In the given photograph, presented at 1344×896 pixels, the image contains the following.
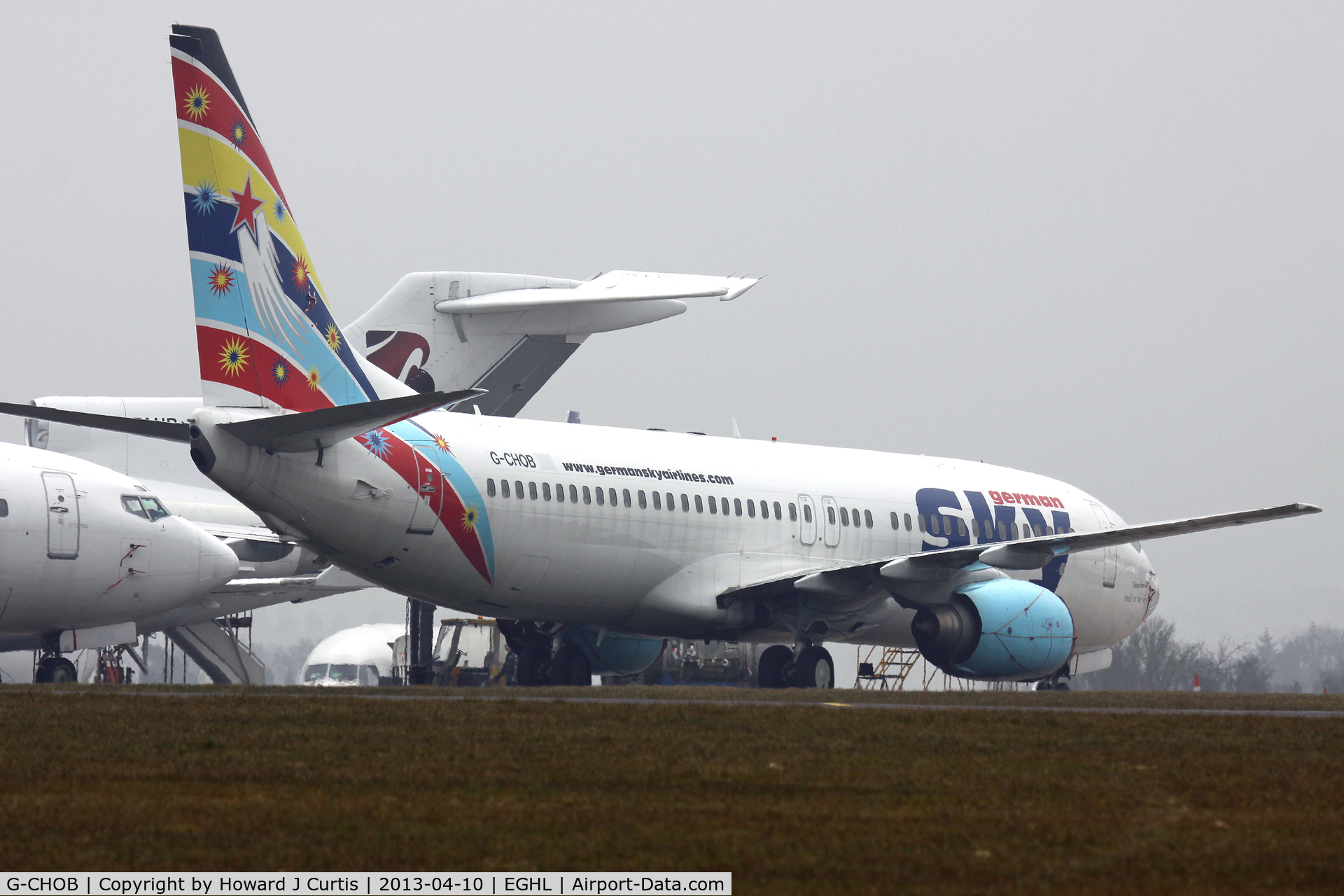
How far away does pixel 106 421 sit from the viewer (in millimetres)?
20984

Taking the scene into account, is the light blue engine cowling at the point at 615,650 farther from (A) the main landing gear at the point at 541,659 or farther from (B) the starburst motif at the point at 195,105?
(B) the starburst motif at the point at 195,105

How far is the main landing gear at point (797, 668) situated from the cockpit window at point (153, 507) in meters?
10.8

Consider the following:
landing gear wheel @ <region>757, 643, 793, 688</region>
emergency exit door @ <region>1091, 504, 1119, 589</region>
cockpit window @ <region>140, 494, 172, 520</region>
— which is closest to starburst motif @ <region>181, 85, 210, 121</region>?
cockpit window @ <region>140, 494, 172, 520</region>

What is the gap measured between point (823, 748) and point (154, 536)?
19767 mm

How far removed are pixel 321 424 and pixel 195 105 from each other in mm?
4556

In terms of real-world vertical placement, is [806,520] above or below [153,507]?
below

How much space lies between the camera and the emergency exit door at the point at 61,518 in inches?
1085

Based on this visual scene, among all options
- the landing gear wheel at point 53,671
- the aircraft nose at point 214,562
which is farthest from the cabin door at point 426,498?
the landing gear wheel at point 53,671

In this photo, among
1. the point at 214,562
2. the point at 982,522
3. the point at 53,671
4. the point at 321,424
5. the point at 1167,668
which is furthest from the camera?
the point at 1167,668

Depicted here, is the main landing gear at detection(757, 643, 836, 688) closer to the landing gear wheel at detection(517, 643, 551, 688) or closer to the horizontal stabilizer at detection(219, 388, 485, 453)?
the landing gear wheel at detection(517, 643, 551, 688)

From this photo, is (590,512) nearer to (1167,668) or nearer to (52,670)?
(52,670)

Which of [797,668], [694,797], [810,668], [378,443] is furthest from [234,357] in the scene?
[694,797]

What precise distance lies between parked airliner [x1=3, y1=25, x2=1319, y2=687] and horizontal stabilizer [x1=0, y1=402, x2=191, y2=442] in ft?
0.16

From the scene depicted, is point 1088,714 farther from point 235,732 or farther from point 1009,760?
point 235,732
